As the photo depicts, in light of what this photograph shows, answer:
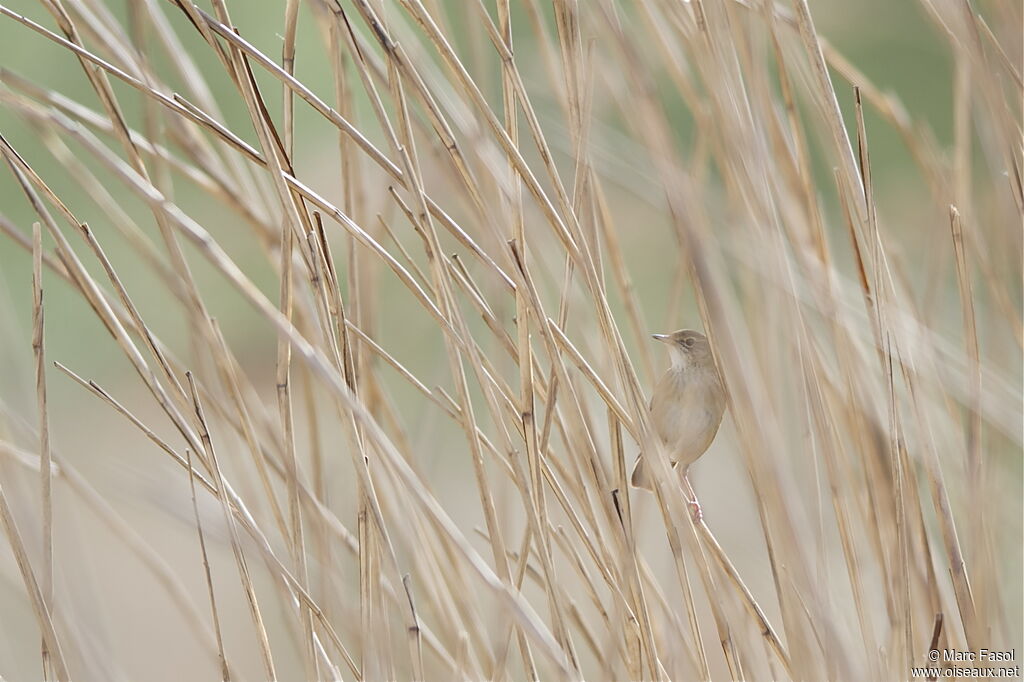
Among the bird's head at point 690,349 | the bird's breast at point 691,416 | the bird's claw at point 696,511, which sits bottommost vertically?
the bird's claw at point 696,511

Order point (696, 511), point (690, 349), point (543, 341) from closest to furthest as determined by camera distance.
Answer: point (543, 341) < point (696, 511) < point (690, 349)

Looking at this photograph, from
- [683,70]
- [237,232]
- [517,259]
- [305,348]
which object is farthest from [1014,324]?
[237,232]

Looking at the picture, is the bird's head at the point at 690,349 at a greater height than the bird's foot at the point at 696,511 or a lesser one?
greater

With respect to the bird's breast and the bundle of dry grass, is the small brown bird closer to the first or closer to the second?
the bird's breast

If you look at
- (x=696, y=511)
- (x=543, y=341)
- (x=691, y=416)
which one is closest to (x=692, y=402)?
(x=691, y=416)

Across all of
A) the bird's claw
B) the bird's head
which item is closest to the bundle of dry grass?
the bird's claw

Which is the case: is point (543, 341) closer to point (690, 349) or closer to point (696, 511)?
point (696, 511)

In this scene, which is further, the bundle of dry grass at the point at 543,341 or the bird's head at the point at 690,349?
the bird's head at the point at 690,349

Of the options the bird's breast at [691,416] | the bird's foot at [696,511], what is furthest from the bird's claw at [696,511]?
the bird's breast at [691,416]

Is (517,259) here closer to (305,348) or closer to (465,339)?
(465,339)

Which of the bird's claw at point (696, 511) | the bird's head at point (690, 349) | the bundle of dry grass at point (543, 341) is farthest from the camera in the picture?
the bird's head at point (690, 349)

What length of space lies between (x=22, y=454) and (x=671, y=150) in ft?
2.35

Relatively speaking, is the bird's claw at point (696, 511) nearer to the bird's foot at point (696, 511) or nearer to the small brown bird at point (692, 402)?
the bird's foot at point (696, 511)

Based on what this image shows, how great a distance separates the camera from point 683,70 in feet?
3.48
